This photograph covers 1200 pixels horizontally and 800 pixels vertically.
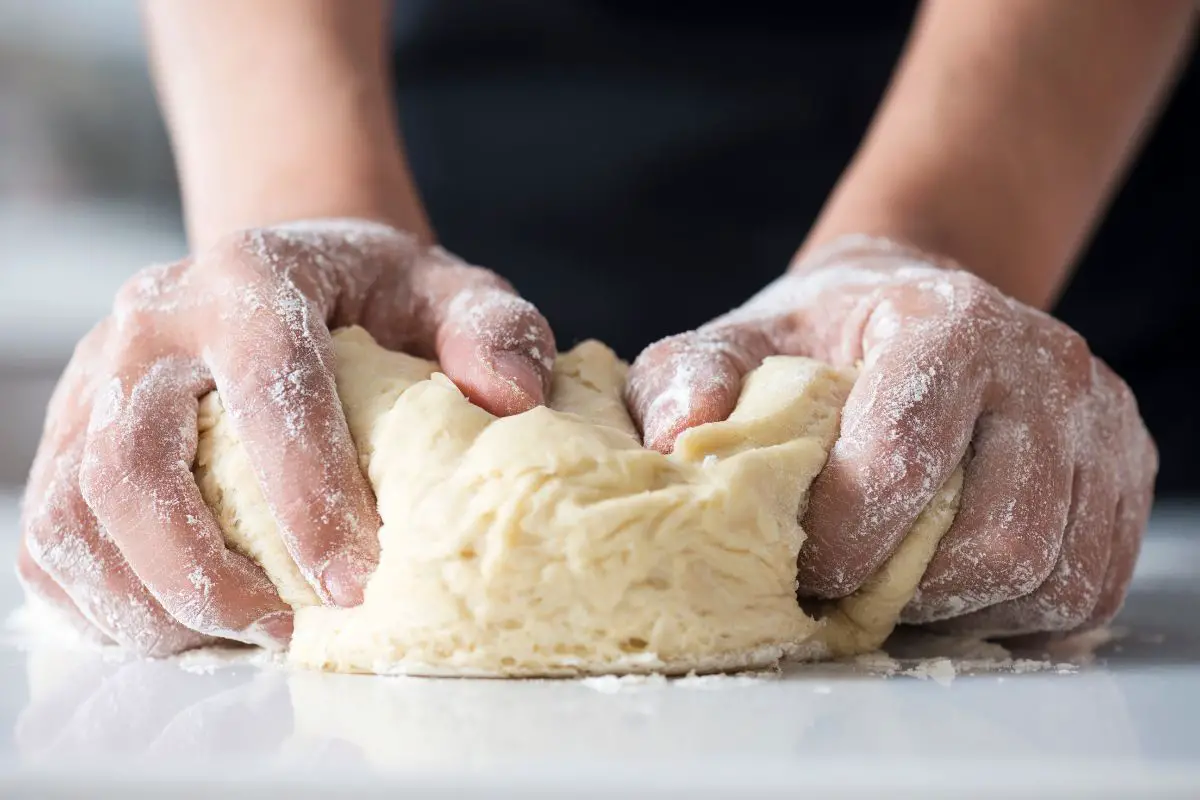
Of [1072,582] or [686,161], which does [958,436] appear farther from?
[686,161]

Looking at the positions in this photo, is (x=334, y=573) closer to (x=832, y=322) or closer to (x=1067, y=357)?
(x=832, y=322)

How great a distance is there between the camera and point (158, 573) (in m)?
1.04

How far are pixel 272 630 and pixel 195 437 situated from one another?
0.19 metres

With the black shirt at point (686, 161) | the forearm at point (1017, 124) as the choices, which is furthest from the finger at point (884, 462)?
the black shirt at point (686, 161)

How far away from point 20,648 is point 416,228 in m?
0.69

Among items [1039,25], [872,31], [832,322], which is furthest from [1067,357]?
[872,31]

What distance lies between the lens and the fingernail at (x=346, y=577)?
3.32 feet

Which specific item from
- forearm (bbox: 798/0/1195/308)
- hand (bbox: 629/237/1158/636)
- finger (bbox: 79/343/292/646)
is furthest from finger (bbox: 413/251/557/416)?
forearm (bbox: 798/0/1195/308)

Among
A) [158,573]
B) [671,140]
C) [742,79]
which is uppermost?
[742,79]

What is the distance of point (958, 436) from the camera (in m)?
1.07

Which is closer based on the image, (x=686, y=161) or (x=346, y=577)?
(x=346, y=577)

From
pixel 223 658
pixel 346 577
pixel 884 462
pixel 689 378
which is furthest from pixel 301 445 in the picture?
pixel 884 462

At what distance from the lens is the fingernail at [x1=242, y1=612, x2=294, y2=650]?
1.07 m

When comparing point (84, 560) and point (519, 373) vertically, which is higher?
point (519, 373)
